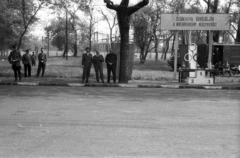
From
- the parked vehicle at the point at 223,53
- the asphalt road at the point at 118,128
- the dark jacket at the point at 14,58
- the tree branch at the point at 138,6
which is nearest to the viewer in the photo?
the asphalt road at the point at 118,128

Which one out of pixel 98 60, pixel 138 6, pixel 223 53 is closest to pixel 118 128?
pixel 98 60

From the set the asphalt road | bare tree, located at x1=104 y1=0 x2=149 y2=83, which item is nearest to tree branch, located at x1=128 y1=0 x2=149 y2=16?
bare tree, located at x1=104 y1=0 x2=149 y2=83

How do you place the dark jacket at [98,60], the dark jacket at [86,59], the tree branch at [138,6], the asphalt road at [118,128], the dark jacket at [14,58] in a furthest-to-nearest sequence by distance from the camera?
1. the dark jacket at [98,60]
2. the tree branch at [138,6]
3. the dark jacket at [86,59]
4. the dark jacket at [14,58]
5. the asphalt road at [118,128]

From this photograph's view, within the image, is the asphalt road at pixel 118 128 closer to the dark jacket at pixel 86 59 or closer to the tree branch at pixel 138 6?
the dark jacket at pixel 86 59

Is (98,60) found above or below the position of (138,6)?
below

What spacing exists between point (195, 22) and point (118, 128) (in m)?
16.6

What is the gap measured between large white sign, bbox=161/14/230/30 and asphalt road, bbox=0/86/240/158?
11.4 metres

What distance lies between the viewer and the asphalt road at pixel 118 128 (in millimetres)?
6133

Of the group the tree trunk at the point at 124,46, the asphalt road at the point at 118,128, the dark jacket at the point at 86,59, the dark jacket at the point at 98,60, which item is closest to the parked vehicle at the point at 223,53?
the tree trunk at the point at 124,46

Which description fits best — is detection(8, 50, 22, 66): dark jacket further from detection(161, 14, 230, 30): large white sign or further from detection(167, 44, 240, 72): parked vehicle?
detection(167, 44, 240, 72): parked vehicle

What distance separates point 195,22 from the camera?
23.3 m

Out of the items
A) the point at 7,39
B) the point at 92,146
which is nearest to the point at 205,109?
the point at 92,146

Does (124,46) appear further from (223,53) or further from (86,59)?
(223,53)

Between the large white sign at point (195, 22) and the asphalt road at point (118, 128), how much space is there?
1136cm
